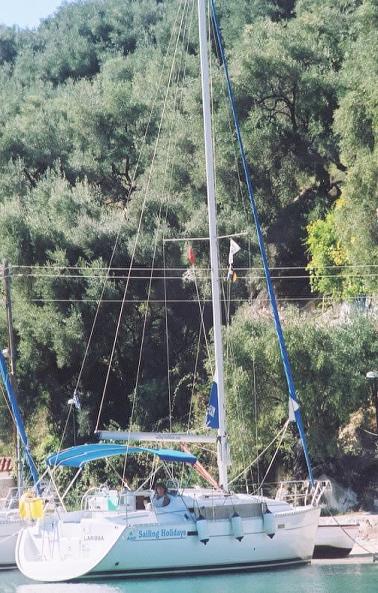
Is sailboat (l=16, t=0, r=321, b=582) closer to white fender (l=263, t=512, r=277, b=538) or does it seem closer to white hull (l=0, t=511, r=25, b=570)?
white fender (l=263, t=512, r=277, b=538)

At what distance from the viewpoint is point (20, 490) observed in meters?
34.3

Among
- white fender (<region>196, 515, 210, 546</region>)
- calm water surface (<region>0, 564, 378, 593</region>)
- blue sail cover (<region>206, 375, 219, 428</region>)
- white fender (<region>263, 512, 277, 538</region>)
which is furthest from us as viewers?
blue sail cover (<region>206, 375, 219, 428</region>)

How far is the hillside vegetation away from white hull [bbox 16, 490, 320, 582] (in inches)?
262

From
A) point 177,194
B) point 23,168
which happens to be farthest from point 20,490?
point 23,168

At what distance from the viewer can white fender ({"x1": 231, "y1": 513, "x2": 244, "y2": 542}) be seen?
28062mm

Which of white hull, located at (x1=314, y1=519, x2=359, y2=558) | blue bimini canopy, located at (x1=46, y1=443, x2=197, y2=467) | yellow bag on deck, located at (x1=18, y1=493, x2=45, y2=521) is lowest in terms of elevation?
white hull, located at (x1=314, y1=519, x2=359, y2=558)

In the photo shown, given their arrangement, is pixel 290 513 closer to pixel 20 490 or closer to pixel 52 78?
pixel 20 490

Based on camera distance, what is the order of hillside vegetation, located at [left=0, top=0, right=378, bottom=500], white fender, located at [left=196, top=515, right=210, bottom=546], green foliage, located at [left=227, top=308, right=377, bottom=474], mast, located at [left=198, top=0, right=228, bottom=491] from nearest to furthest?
white fender, located at [left=196, top=515, right=210, bottom=546], mast, located at [left=198, top=0, right=228, bottom=491], green foliage, located at [left=227, top=308, right=377, bottom=474], hillside vegetation, located at [left=0, top=0, right=378, bottom=500]

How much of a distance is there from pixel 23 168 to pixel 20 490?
79.5 ft

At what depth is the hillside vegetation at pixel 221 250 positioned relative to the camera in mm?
36281

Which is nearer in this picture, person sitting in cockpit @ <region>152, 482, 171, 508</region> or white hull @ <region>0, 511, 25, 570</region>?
person sitting in cockpit @ <region>152, 482, 171, 508</region>

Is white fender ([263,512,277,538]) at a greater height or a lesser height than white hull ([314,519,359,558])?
greater

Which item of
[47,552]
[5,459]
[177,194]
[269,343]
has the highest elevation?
[177,194]

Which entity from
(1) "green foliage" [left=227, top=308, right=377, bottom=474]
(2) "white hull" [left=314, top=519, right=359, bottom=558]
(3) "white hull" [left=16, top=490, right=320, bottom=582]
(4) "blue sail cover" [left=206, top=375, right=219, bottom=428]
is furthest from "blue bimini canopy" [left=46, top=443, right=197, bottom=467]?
(1) "green foliage" [left=227, top=308, right=377, bottom=474]
